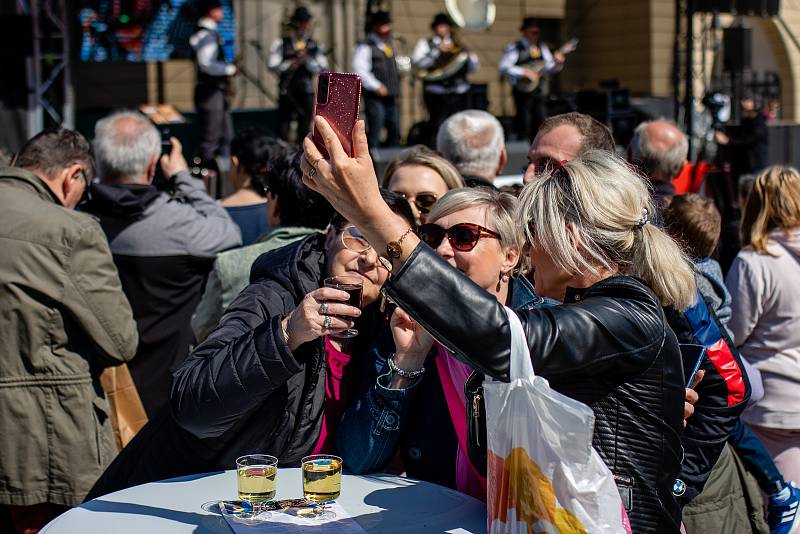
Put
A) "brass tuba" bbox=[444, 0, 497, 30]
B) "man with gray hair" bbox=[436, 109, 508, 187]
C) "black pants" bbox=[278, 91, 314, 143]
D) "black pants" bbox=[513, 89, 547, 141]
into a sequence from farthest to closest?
"brass tuba" bbox=[444, 0, 497, 30] → "black pants" bbox=[513, 89, 547, 141] → "black pants" bbox=[278, 91, 314, 143] → "man with gray hair" bbox=[436, 109, 508, 187]

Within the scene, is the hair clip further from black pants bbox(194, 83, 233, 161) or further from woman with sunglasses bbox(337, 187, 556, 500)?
black pants bbox(194, 83, 233, 161)

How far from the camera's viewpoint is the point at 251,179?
Answer: 15.8 feet

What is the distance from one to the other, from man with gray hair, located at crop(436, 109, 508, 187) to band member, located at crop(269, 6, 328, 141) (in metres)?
7.63

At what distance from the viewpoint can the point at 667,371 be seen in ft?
6.60

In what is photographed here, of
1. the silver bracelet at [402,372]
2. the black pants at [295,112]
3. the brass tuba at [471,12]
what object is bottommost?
the silver bracelet at [402,372]

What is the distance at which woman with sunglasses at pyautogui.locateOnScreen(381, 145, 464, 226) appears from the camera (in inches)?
154

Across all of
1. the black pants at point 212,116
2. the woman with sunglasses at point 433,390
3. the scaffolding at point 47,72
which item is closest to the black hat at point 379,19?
the black pants at point 212,116

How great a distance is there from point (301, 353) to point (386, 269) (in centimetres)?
37

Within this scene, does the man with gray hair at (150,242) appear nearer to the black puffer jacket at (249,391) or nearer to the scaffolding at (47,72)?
the black puffer jacket at (249,391)

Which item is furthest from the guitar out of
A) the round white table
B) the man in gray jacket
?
the round white table

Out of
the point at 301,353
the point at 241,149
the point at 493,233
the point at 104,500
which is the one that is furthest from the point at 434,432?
the point at 241,149

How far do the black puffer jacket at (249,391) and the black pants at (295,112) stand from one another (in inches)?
372

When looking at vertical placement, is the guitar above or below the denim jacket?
above

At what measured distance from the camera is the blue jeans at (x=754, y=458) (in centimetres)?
322
